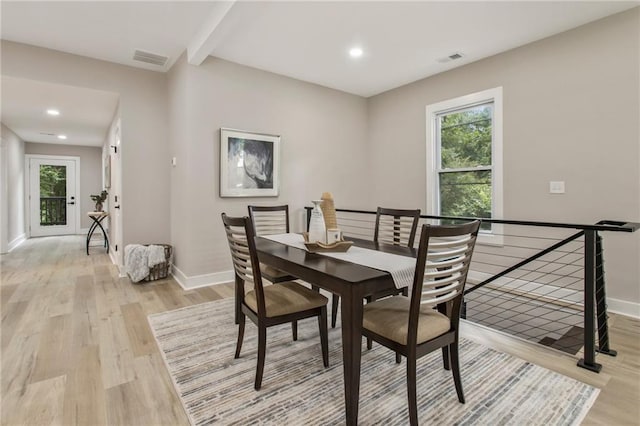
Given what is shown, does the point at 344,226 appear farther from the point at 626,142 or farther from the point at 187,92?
the point at 626,142

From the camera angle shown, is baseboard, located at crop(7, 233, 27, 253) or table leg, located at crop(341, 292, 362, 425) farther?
baseboard, located at crop(7, 233, 27, 253)


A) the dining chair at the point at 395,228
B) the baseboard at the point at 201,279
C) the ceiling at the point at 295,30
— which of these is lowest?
the baseboard at the point at 201,279

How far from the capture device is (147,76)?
4.11m

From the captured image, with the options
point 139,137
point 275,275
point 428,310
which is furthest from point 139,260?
point 428,310

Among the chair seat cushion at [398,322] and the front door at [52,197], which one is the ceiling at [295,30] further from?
the front door at [52,197]

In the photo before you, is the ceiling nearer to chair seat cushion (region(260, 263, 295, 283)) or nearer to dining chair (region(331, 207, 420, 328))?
dining chair (region(331, 207, 420, 328))

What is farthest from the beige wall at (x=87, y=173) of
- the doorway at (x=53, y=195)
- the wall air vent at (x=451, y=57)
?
the wall air vent at (x=451, y=57)

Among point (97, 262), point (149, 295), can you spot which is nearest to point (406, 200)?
point (149, 295)

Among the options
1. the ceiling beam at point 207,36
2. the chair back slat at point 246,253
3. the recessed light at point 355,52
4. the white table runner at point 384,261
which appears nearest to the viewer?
the white table runner at point 384,261

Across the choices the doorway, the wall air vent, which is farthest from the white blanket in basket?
the doorway

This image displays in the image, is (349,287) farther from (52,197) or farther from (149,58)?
(52,197)

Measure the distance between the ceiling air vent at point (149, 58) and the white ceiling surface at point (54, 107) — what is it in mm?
566

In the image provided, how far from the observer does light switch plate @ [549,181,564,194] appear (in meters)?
3.26

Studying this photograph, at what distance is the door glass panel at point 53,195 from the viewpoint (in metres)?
8.23
